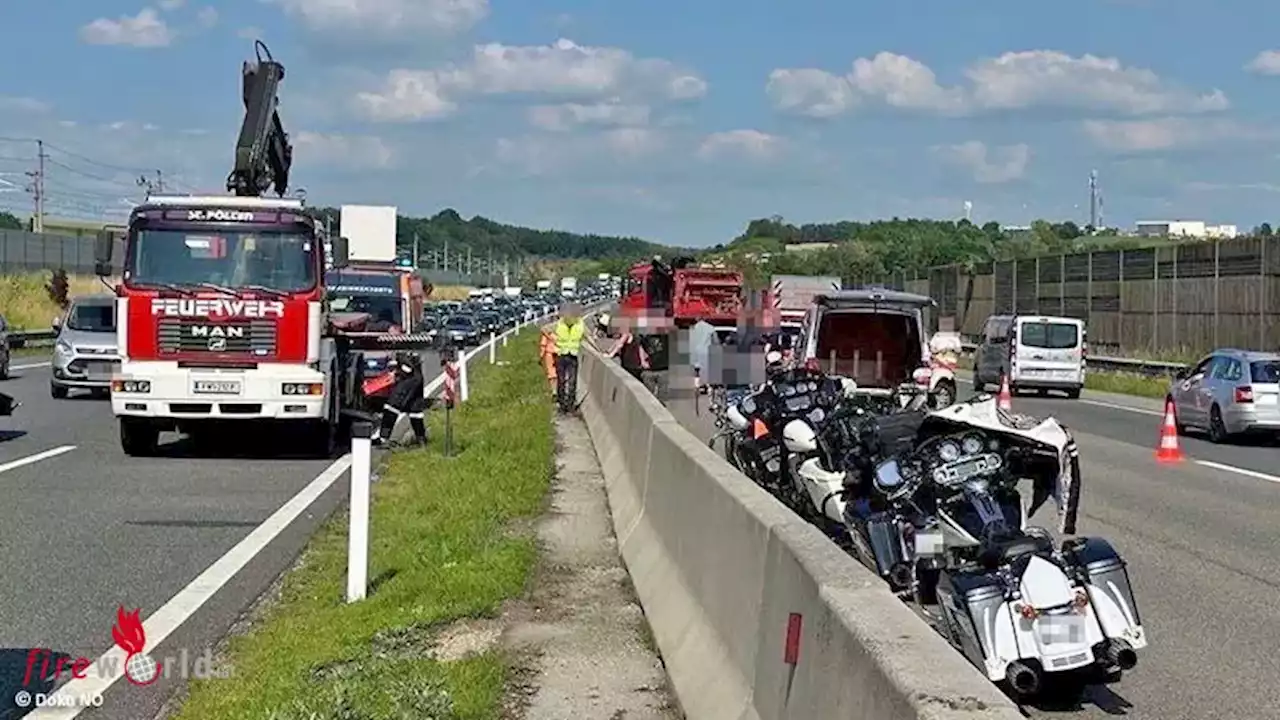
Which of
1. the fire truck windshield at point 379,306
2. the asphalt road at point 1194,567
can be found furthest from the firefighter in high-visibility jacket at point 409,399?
the fire truck windshield at point 379,306

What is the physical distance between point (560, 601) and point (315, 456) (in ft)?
34.4

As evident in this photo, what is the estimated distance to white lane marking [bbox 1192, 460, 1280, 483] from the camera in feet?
65.1

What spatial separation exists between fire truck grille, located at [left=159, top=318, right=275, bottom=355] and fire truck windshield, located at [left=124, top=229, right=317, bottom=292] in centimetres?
42

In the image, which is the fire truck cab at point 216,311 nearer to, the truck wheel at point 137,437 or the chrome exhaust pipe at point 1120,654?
the truck wheel at point 137,437

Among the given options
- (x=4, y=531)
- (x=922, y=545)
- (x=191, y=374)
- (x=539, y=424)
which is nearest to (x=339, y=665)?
(x=922, y=545)

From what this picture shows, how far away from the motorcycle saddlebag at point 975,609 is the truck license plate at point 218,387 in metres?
12.9

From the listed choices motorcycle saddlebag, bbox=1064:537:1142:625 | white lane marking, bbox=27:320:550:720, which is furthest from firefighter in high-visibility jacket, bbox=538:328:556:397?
motorcycle saddlebag, bbox=1064:537:1142:625

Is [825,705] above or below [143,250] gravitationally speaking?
below

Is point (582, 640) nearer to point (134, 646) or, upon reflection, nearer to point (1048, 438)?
point (134, 646)

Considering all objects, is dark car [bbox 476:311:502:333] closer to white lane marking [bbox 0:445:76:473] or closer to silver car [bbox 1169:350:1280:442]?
silver car [bbox 1169:350:1280:442]

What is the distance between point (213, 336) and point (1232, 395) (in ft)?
48.9

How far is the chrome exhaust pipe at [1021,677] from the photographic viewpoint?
7.57m

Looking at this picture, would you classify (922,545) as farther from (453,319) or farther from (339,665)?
(453,319)

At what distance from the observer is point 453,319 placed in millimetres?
71375
